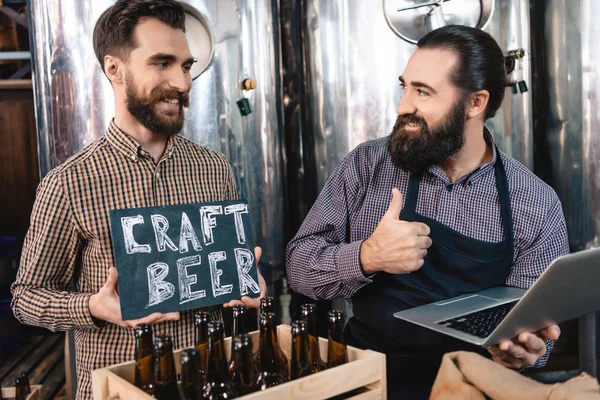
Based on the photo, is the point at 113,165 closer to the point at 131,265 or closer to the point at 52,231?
the point at 52,231

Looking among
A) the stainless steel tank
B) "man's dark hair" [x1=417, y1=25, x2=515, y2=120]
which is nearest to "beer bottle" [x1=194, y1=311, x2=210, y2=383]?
"man's dark hair" [x1=417, y1=25, x2=515, y2=120]

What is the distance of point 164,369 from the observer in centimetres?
113

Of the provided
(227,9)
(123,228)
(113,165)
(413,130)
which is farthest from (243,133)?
(123,228)

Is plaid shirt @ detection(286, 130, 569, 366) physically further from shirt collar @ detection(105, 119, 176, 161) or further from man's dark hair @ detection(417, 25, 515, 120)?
shirt collar @ detection(105, 119, 176, 161)

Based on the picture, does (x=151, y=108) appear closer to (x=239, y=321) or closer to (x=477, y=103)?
(x=239, y=321)

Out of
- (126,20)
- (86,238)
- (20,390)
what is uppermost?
(126,20)

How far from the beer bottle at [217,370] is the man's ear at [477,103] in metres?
1.32

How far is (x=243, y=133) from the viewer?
9.60ft

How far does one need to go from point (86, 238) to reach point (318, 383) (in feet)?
2.63

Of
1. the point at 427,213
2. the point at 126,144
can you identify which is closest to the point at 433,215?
the point at 427,213

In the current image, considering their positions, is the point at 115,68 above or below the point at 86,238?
above

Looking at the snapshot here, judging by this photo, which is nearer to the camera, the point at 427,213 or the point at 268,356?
the point at 268,356

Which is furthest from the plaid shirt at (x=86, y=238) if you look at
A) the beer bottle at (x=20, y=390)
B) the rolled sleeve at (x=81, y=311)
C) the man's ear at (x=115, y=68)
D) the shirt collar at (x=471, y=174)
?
the beer bottle at (x=20, y=390)

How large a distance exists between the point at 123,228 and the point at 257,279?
386 mm
